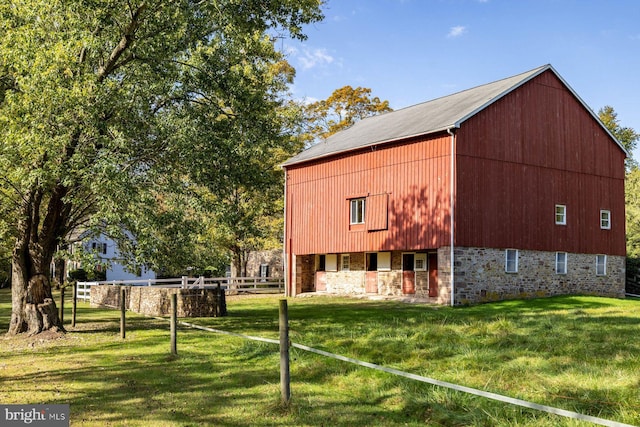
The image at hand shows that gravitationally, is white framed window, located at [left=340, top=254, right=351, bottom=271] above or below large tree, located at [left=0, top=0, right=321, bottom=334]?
below

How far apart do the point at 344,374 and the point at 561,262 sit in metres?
21.7

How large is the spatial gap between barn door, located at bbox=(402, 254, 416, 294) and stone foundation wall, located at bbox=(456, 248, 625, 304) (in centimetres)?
409

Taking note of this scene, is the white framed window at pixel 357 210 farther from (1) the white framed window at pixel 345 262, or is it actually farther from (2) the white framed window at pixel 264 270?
(2) the white framed window at pixel 264 270

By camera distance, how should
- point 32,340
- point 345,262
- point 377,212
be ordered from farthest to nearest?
point 345,262, point 377,212, point 32,340

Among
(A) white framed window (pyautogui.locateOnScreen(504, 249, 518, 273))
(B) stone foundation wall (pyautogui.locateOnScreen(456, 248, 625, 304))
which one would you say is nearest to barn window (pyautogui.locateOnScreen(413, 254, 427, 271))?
(B) stone foundation wall (pyautogui.locateOnScreen(456, 248, 625, 304))

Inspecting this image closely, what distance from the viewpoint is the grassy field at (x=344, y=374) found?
8438mm

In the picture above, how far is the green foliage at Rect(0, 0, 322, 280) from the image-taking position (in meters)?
14.6

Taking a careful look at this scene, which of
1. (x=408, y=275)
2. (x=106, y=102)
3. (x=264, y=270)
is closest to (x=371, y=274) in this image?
(x=408, y=275)

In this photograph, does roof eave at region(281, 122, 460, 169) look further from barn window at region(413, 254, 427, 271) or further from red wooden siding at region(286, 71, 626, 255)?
barn window at region(413, 254, 427, 271)

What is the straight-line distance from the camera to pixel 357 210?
30.7 meters

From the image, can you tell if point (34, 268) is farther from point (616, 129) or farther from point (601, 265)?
point (616, 129)

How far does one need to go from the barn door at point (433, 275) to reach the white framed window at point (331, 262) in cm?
662

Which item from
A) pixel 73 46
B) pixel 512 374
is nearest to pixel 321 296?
pixel 73 46

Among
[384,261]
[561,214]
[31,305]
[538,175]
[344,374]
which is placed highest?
[538,175]
